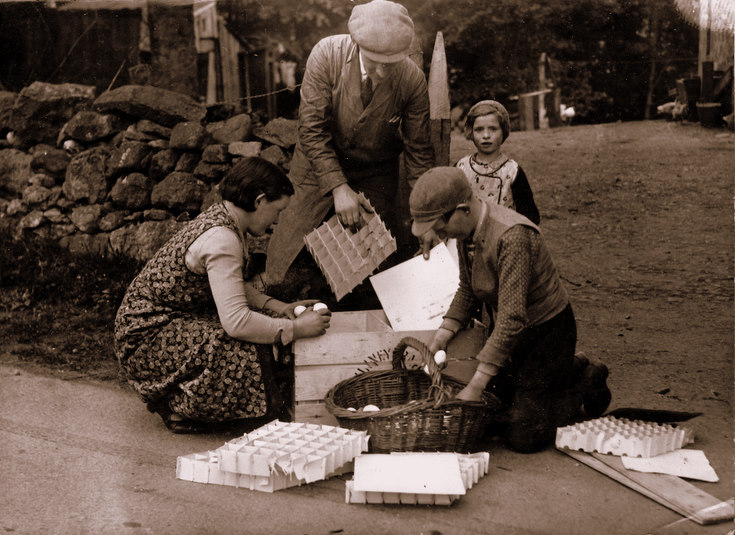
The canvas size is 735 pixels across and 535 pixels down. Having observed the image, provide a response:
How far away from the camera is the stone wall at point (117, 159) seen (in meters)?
7.48

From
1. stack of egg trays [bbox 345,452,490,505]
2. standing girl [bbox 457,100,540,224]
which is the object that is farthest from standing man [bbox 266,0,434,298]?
stack of egg trays [bbox 345,452,490,505]

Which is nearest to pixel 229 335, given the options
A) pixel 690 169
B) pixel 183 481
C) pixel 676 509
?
pixel 183 481

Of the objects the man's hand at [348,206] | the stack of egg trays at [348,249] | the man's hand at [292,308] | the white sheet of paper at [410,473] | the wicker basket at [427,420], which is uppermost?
the man's hand at [348,206]

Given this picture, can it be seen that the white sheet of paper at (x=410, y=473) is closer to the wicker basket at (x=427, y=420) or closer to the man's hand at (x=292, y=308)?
the wicker basket at (x=427, y=420)

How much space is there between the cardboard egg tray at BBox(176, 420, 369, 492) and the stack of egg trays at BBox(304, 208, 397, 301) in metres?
1.10

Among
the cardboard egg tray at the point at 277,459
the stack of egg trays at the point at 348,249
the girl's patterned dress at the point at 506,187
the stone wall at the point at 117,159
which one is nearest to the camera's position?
the cardboard egg tray at the point at 277,459

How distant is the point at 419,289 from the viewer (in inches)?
190

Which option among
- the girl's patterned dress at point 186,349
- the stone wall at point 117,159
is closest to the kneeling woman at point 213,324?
the girl's patterned dress at point 186,349

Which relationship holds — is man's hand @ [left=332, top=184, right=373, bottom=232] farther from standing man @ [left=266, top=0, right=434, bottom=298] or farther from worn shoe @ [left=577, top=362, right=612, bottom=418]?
worn shoe @ [left=577, top=362, right=612, bottom=418]

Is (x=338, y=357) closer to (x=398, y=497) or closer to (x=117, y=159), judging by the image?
(x=398, y=497)

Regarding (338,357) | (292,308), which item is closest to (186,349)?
(292,308)

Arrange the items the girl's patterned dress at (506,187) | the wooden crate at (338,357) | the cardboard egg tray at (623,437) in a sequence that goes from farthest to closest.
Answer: the girl's patterned dress at (506,187) < the wooden crate at (338,357) < the cardboard egg tray at (623,437)

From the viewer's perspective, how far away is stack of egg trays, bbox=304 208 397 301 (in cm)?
486

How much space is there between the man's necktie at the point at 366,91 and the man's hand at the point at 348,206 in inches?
20.2
